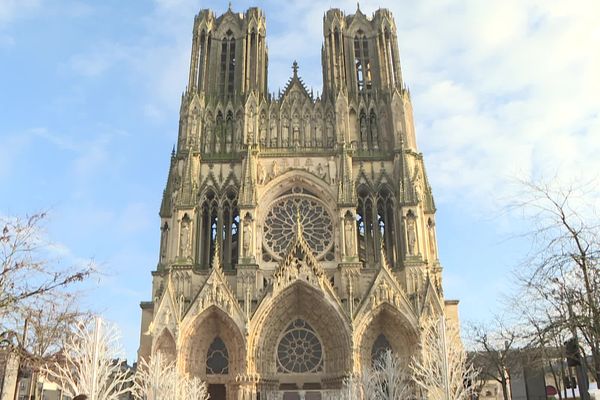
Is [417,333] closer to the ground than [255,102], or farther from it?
closer to the ground

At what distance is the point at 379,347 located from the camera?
31203mm

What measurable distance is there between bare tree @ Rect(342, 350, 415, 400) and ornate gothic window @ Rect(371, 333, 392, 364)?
26 centimetres

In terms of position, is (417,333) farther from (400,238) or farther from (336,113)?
(336,113)

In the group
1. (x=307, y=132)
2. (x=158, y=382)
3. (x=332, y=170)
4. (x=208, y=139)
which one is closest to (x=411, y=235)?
(x=332, y=170)

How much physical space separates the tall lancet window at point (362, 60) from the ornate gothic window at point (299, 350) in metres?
16.3

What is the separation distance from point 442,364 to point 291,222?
17.2 m

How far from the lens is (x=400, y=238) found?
33.2 m

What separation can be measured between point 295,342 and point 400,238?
805 centimetres

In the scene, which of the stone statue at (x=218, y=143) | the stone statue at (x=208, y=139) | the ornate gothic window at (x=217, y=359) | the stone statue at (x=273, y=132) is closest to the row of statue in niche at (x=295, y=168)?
the stone statue at (x=273, y=132)

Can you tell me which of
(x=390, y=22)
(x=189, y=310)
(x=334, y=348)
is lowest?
(x=334, y=348)

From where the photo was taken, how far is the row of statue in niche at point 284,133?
3641 cm

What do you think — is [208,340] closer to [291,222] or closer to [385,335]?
[291,222]

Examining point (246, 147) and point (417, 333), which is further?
point (246, 147)

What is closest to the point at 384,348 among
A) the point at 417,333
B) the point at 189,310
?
the point at 417,333
